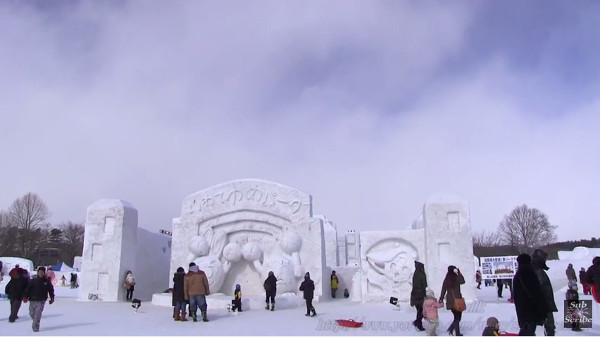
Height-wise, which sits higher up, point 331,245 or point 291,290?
point 331,245

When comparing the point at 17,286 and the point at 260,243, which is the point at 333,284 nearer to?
the point at 260,243

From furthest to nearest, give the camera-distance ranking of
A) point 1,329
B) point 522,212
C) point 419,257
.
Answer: point 522,212, point 419,257, point 1,329

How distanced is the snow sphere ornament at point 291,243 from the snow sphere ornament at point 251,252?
3.36 feet

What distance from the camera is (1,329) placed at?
34.6ft

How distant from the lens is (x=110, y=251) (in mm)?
19828

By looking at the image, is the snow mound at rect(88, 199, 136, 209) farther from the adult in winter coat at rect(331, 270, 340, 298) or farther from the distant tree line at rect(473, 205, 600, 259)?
the distant tree line at rect(473, 205, 600, 259)

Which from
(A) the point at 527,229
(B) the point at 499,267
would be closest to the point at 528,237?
(A) the point at 527,229

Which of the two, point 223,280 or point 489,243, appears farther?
point 489,243

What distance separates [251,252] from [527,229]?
41.0m

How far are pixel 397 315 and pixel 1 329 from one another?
10060mm

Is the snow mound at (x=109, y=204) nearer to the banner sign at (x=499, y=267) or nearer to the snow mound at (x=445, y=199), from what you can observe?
the snow mound at (x=445, y=199)

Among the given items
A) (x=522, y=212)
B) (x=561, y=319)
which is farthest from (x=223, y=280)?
(x=522, y=212)

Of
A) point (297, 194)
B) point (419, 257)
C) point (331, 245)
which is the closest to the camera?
point (419, 257)

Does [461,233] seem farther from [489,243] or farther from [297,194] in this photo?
[489,243]
